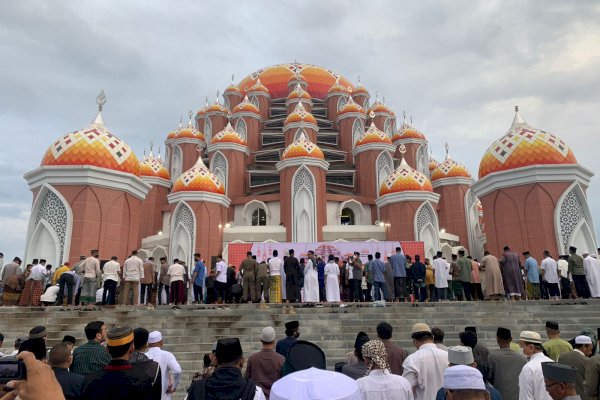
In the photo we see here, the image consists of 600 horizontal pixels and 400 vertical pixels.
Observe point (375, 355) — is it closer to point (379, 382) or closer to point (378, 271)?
point (379, 382)

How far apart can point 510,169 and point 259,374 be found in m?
16.8

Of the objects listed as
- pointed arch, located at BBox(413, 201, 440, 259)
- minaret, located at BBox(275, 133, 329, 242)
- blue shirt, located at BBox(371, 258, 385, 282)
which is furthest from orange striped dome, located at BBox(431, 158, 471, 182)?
blue shirt, located at BBox(371, 258, 385, 282)

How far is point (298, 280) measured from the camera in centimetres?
1164

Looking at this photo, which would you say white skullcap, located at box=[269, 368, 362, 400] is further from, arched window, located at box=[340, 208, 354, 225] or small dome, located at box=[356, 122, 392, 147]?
small dome, located at box=[356, 122, 392, 147]

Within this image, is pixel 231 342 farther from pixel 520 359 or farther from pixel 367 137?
pixel 367 137

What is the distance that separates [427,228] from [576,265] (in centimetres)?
1176

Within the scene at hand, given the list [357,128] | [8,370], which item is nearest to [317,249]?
[8,370]

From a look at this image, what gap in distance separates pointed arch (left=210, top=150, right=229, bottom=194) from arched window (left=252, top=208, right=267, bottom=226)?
2892 mm

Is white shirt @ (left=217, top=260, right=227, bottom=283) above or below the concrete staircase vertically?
above

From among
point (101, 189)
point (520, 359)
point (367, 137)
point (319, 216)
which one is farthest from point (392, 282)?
point (367, 137)

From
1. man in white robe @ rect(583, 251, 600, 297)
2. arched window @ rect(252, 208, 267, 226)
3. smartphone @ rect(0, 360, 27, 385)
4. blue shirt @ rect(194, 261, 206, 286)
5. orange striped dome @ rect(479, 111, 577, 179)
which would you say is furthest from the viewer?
arched window @ rect(252, 208, 267, 226)

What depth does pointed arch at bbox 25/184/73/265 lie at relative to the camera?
15867 mm

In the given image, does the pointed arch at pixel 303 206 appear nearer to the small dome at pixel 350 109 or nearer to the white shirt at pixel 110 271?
the small dome at pixel 350 109

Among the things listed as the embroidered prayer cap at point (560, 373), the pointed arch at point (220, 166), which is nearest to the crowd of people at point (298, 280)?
the embroidered prayer cap at point (560, 373)
